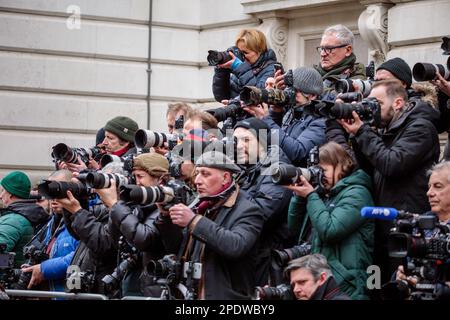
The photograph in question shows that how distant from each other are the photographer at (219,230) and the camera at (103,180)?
0.72 metres

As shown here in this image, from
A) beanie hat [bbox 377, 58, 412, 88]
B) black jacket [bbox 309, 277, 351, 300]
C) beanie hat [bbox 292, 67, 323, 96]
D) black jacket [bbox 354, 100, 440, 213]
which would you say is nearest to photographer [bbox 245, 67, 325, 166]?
beanie hat [bbox 292, 67, 323, 96]

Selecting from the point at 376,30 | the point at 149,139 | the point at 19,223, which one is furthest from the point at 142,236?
the point at 376,30

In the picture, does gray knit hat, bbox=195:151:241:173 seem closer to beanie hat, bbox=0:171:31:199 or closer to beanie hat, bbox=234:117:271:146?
beanie hat, bbox=234:117:271:146

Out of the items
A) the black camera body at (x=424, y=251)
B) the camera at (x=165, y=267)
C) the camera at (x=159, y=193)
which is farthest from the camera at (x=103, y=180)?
the black camera body at (x=424, y=251)

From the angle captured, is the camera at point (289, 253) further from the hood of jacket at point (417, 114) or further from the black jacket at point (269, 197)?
the hood of jacket at point (417, 114)

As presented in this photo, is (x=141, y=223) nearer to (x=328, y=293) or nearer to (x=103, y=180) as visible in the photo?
(x=103, y=180)

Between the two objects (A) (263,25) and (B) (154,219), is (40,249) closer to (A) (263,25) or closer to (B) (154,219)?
(B) (154,219)

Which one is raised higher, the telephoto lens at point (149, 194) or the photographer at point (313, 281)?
the telephoto lens at point (149, 194)

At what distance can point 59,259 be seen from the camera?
1113 centimetres

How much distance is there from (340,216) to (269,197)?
773 mm

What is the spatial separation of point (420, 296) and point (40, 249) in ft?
14.5

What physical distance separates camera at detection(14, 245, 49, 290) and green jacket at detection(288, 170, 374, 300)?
3.00 m

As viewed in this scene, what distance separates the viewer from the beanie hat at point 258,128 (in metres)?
9.88

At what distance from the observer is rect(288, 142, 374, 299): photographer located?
9.08m
